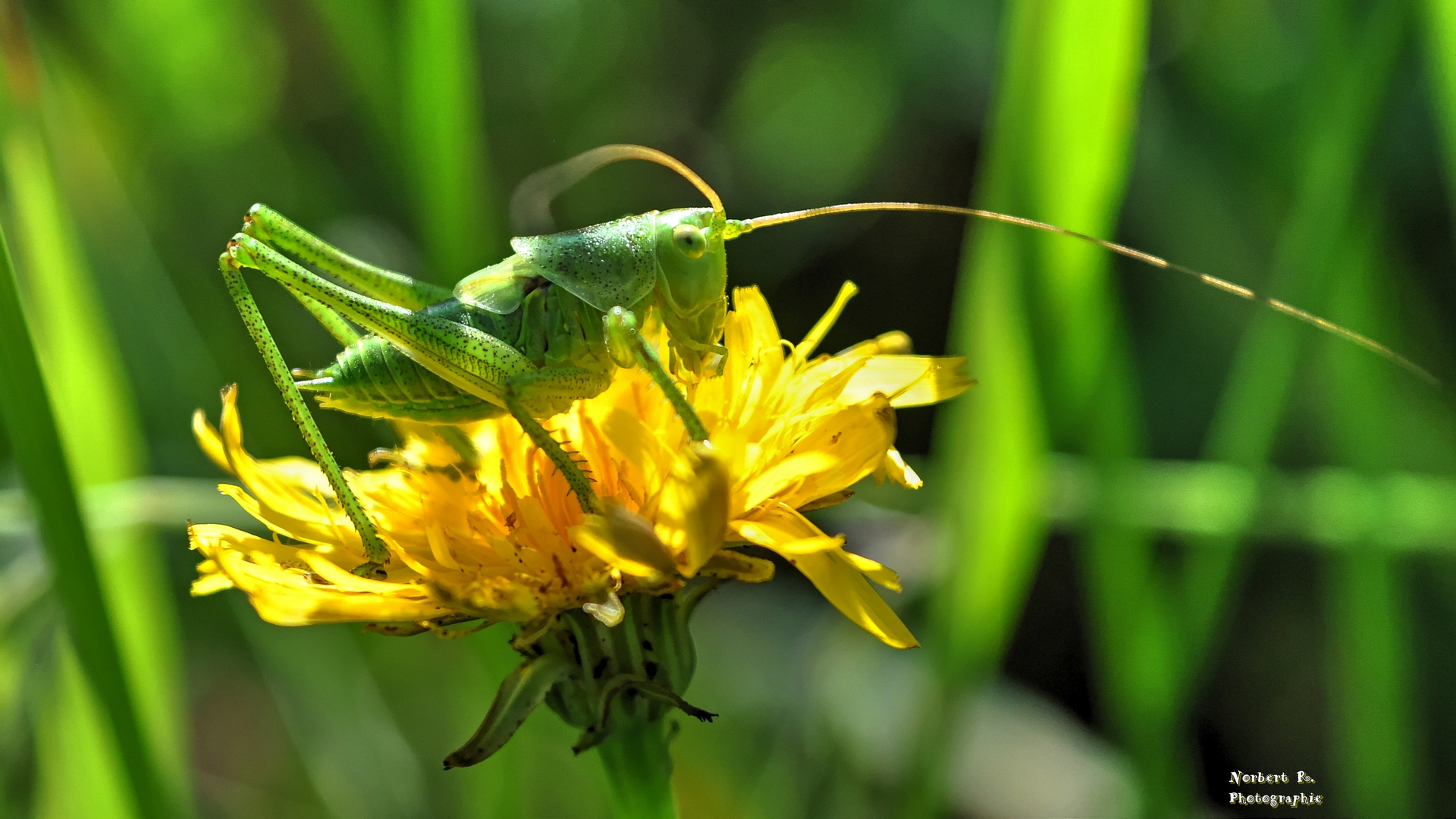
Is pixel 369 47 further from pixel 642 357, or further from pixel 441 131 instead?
pixel 642 357

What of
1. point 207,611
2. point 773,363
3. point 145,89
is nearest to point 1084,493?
point 773,363

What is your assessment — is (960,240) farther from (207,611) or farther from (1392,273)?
(207,611)

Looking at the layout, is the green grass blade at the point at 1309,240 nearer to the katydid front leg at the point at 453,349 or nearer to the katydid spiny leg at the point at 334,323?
the katydid front leg at the point at 453,349

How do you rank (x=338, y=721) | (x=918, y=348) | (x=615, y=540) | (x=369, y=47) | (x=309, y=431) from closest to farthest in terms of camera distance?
(x=615, y=540), (x=309, y=431), (x=369, y=47), (x=338, y=721), (x=918, y=348)

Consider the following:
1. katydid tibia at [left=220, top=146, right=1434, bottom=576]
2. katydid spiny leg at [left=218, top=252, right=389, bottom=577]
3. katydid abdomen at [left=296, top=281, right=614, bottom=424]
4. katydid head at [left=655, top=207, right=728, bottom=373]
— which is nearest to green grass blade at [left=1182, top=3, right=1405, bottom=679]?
katydid tibia at [left=220, top=146, right=1434, bottom=576]

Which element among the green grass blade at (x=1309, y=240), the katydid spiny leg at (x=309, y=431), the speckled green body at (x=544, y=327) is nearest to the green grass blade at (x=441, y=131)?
the speckled green body at (x=544, y=327)

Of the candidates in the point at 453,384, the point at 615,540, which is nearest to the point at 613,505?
the point at 615,540

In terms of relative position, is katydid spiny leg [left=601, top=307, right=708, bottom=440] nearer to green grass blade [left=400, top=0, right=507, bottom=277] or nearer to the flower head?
the flower head
